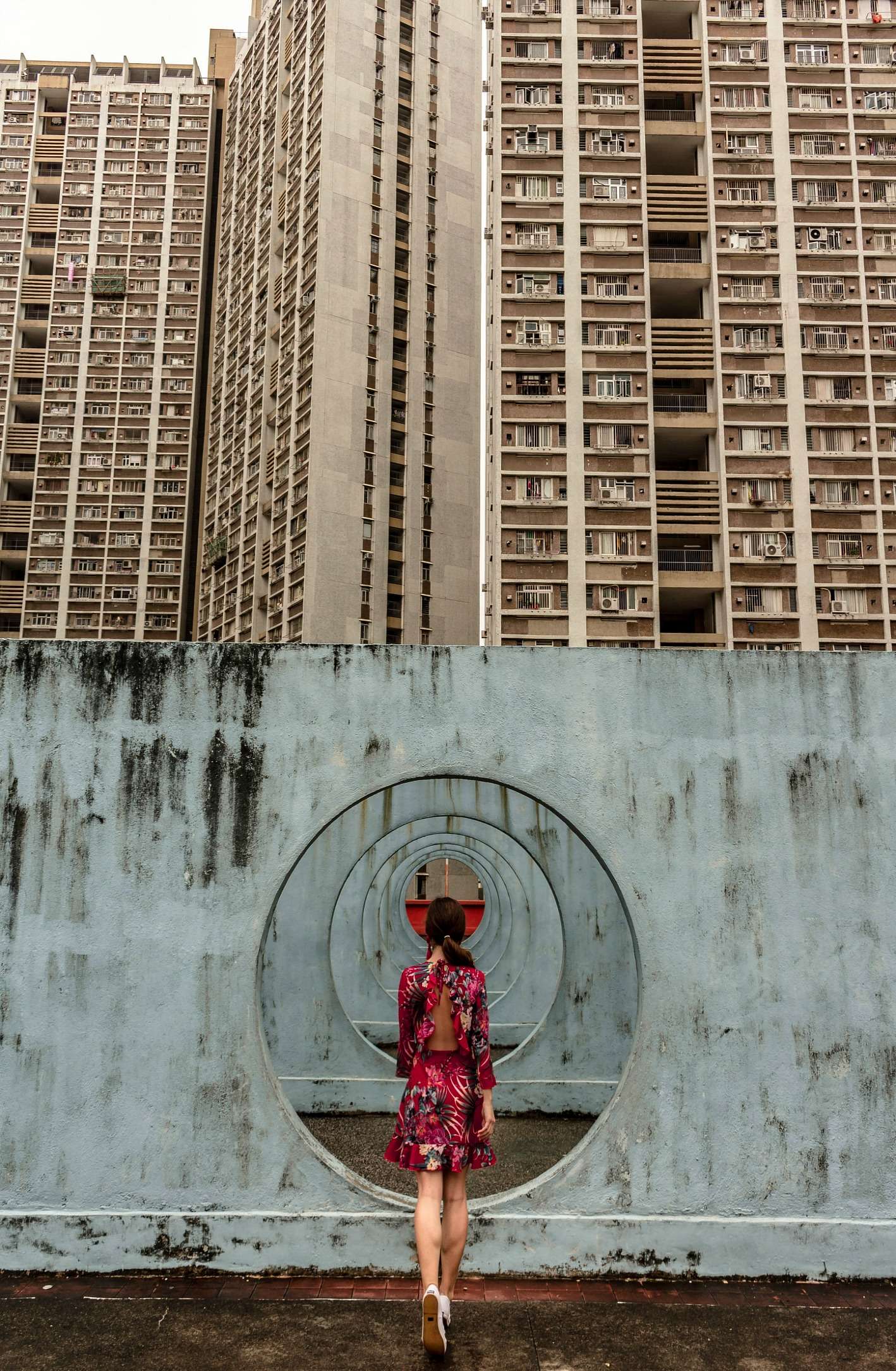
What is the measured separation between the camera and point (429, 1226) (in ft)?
13.7

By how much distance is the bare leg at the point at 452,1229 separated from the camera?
423 cm

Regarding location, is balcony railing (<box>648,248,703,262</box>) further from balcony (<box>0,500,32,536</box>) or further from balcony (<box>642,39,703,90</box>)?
balcony (<box>0,500,32,536</box>)

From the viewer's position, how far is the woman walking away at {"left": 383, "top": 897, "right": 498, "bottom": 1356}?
4.30m

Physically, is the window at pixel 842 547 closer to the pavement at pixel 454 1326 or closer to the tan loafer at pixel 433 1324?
the pavement at pixel 454 1326

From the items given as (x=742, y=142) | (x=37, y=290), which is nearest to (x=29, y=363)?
(x=37, y=290)

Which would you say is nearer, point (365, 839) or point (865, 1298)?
point (865, 1298)

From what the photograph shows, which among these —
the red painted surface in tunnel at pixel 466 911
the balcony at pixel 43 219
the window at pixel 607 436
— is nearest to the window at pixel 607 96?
the window at pixel 607 436

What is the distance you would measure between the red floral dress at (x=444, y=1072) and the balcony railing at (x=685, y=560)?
31.6m

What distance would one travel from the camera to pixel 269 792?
521cm

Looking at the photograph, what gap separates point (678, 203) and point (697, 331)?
179 inches

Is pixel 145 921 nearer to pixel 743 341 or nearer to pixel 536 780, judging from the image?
pixel 536 780

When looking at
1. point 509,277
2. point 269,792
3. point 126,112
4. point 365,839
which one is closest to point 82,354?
point 126,112

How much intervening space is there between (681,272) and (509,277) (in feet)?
18.8

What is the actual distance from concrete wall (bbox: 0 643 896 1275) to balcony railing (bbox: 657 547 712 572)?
3034 centimetres
